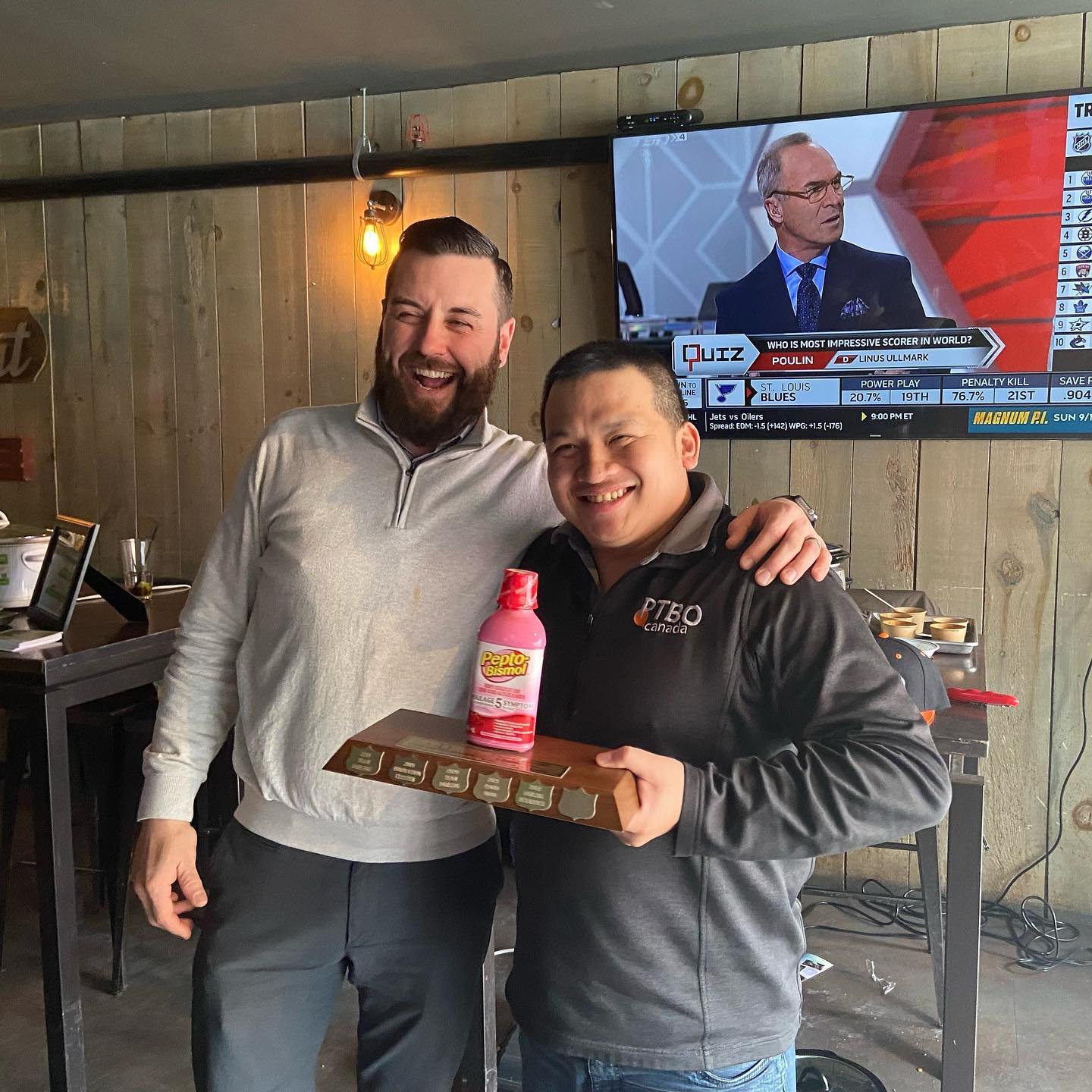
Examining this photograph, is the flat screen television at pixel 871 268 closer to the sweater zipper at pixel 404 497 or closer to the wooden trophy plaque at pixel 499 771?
the sweater zipper at pixel 404 497

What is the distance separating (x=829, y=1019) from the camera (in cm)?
246

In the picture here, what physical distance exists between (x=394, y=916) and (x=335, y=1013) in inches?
54.4

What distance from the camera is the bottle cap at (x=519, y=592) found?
1056 mm

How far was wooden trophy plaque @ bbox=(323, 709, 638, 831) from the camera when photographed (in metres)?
0.87

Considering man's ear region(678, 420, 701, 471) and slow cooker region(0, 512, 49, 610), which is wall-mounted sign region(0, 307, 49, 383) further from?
man's ear region(678, 420, 701, 471)

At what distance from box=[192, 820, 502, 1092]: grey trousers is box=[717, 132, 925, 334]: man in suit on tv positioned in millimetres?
2159

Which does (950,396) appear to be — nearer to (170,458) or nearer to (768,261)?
(768,261)

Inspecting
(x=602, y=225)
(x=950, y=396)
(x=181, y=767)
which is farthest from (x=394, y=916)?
(x=602, y=225)

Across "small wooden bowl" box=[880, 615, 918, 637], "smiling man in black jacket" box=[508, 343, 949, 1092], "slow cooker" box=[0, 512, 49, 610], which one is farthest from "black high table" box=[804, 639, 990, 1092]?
"slow cooker" box=[0, 512, 49, 610]

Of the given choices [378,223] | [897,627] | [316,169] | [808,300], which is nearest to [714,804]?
[897,627]

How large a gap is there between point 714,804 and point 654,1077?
0.34 meters

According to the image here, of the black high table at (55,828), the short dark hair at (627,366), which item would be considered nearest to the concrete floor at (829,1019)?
the black high table at (55,828)

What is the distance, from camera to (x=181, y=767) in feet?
4.67

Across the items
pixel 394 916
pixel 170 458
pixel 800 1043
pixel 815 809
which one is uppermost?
pixel 170 458
